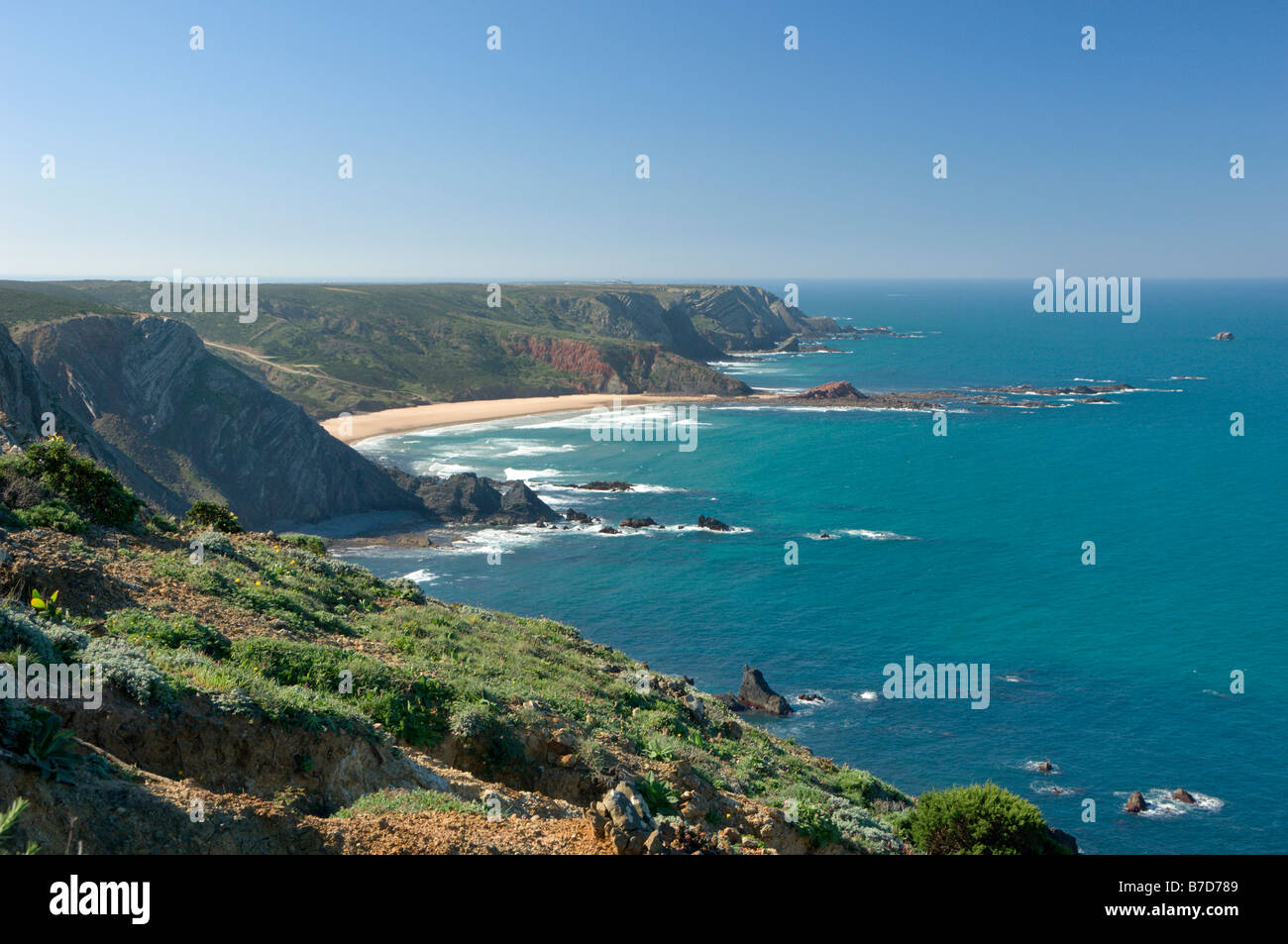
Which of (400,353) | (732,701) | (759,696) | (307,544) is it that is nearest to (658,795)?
(307,544)

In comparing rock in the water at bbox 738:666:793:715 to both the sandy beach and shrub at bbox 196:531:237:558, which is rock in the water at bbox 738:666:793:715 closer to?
shrub at bbox 196:531:237:558

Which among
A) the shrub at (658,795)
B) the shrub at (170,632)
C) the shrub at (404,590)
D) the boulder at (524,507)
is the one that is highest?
the shrub at (170,632)

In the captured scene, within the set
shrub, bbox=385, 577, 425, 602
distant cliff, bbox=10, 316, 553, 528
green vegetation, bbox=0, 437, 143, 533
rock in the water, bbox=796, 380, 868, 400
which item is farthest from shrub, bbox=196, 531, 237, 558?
rock in the water, bbox=796, 380, 868, 400

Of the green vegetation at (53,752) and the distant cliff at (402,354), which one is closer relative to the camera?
the green vegetation at (53,752)

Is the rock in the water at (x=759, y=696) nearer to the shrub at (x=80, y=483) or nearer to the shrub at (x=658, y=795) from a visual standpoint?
the shrub at (x=658, y=795)

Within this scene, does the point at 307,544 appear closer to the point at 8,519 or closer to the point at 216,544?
the point at 216,544

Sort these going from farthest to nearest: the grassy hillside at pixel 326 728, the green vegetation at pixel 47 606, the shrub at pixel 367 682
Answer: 1. the shrub at pixel 367 682
2. the green vegetation at pixel 47 606
3. the grassy hillside at pixel 326 728

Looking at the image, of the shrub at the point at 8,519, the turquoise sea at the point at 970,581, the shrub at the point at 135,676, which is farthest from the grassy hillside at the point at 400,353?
the shrub at the point at 135,676
